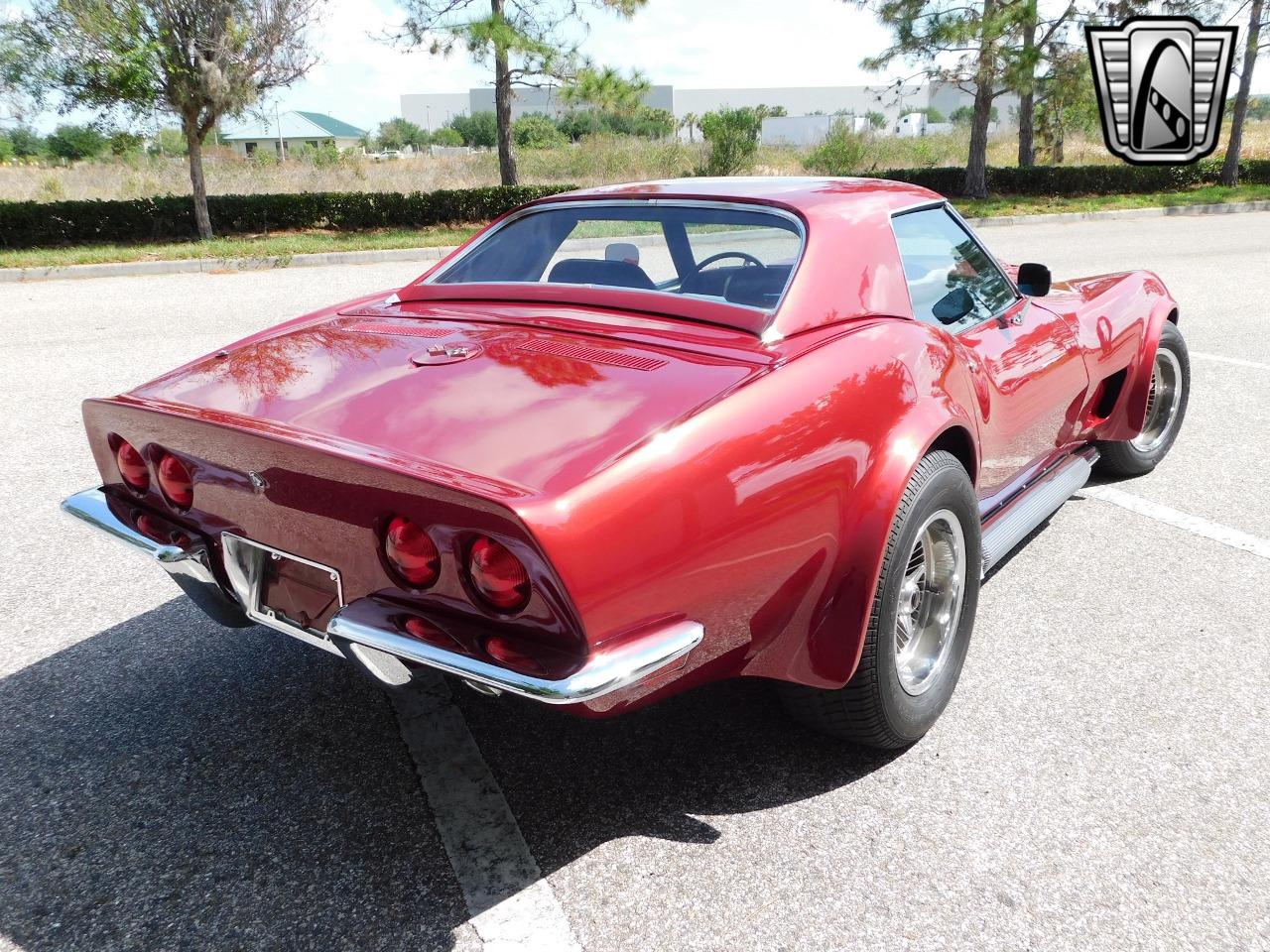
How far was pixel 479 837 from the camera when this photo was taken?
2264mm

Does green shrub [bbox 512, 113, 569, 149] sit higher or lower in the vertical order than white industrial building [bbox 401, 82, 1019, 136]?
lower

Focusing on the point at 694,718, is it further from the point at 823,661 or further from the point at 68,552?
the point at 68,552

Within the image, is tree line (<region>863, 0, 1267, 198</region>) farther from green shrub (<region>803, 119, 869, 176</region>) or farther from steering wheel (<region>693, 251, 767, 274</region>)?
steering wheel (<region>693, 251, 767, 274</region>)

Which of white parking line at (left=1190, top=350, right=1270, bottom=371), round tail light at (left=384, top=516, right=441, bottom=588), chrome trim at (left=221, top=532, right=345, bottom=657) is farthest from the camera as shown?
white parking line at (left=1190, top=350, right=1270, bottom=371)

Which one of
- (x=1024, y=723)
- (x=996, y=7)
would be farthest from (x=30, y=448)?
(x=996, y=7)

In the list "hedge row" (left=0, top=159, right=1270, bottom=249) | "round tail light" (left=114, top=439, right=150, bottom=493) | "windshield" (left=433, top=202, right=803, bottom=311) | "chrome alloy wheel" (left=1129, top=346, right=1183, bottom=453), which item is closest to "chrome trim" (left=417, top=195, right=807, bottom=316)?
"windshield" (left=433, top=202, right=803, bottom=311)

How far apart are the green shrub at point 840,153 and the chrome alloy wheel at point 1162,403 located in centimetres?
2089

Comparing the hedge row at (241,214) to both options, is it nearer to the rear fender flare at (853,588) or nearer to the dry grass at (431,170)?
the dry grass at (431,170)

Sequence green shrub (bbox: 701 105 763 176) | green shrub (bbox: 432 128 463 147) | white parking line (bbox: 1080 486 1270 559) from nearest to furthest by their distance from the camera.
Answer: white parking line (bbox: 1080 486 1270 559) → green shrub (bbox: 701 105 763 176) → green shrub (bbox: 432 128 463 147)

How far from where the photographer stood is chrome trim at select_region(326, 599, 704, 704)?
1758 mm

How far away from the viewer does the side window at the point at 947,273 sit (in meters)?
3.04

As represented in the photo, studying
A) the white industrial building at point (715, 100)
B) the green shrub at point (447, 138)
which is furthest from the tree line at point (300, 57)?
the white industrial building at point (715, 100)

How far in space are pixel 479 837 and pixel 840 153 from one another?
970 inches

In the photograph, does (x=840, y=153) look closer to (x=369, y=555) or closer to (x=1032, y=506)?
(x=1032, y=506)
